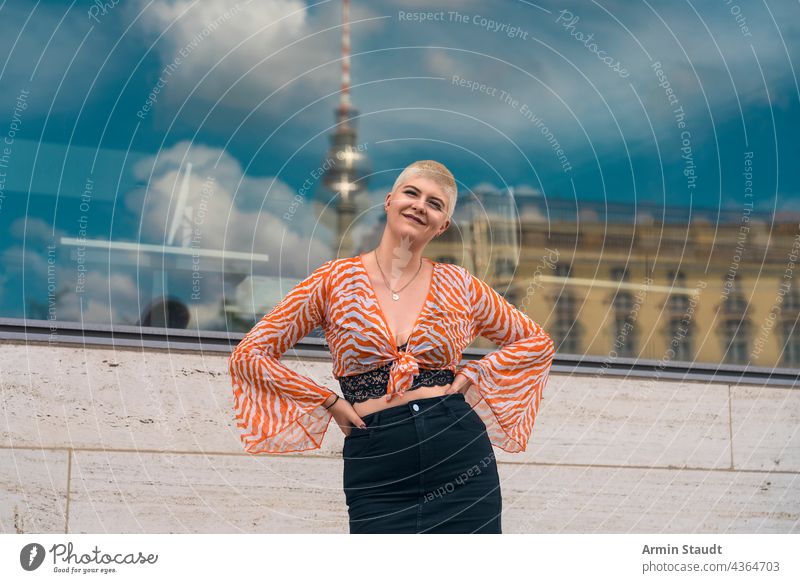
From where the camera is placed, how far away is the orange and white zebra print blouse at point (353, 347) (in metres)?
2.96

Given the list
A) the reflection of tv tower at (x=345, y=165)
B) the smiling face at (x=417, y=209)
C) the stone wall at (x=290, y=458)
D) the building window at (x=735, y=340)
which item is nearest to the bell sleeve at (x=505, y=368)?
the smiling face at (x=417, y=209)

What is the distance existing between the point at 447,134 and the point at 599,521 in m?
2.49

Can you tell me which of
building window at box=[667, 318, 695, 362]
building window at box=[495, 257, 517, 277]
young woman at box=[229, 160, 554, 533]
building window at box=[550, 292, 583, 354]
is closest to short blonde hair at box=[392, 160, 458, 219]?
young woman at box=[229, 160, 554, 533]

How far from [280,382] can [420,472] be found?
507 millimetres

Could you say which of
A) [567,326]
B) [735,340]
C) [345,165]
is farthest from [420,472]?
[735,340]

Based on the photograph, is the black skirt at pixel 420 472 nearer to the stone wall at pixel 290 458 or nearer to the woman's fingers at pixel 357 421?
the woman's fingers at pixel 357 421

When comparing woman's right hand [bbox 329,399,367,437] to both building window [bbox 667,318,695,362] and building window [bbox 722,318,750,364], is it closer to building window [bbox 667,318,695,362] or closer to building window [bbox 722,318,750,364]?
building window [bbox 667,318,695,362]

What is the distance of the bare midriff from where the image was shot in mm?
2957

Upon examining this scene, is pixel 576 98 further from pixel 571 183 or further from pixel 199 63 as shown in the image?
pixel 199 63

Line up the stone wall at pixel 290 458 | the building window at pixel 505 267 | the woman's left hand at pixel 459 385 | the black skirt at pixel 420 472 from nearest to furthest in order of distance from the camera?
1. the black skirt at pixel 420 472
2. the woman's left hand at pixel 459 385
3. the stone wall at pixel 290 458
4. the building window at pixel 505 267

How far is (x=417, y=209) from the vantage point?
2.94m

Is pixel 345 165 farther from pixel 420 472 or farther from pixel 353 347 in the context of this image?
pixel 420 472

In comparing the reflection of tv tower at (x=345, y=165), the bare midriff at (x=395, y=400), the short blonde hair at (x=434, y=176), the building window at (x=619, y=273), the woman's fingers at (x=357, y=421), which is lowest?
the woman's fingers at (x=357, y=421)

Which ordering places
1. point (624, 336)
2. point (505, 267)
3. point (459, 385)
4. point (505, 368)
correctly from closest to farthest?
1. point (459, 385)
2. point (505, 368)
3. point (505, 267)
4. point (624, 336)
